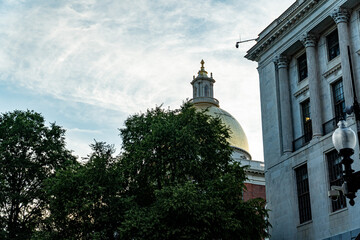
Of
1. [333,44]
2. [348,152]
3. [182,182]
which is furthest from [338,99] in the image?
[348,152]

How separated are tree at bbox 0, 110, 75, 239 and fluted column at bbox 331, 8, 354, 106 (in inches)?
894

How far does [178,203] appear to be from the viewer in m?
27.1

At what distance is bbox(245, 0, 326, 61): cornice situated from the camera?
33719mm

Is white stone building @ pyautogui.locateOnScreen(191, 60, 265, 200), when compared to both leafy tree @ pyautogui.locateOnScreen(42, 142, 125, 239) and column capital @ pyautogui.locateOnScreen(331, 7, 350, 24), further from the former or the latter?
leafy tree @ pyautogui.locateOnScreen(42, 142, 125, 239)

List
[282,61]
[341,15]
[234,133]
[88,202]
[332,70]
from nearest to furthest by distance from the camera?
[88,202], [341,15], [332,70], [282,61], [234,133]

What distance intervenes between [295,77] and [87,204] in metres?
16.6

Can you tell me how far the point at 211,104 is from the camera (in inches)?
3607

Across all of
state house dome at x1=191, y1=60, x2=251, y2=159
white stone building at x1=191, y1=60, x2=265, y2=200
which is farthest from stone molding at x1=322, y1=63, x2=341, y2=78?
state house dome at x1=191, y1=60, x2=251, y2=159

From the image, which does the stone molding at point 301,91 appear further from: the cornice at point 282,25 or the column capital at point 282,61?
the cornice at point 282,25

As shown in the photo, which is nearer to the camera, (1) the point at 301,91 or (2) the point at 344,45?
(2) the point at 344,45

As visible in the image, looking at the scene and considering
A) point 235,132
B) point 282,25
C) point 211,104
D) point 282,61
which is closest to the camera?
point 282,25

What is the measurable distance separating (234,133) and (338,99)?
51246 mm

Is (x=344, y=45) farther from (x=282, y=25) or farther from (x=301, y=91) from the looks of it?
(x=282, y=25)

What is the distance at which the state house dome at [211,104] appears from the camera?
81625 mm
